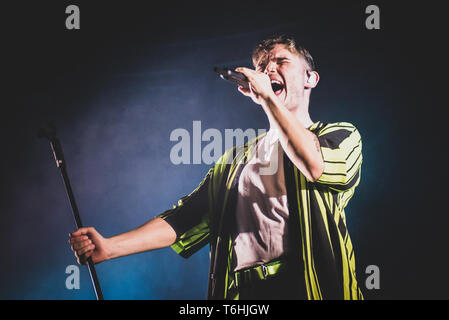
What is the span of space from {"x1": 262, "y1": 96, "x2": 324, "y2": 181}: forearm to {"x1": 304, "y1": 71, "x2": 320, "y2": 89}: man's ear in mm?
424

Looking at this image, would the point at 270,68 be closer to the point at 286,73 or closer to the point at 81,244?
the point at 286,73

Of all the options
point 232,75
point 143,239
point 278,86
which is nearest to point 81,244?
point 143,239

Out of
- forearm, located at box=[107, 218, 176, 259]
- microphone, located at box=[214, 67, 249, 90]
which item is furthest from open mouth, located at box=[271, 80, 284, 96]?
forearm, located at box=[107, 218, 176, 259]

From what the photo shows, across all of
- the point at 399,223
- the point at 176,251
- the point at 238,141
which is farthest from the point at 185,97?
the point at 399,223

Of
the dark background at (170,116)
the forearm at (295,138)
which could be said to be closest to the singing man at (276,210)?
the forearm at (295,138)

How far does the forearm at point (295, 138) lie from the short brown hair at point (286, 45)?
48 centimetres

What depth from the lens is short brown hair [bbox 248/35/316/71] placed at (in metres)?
1.58

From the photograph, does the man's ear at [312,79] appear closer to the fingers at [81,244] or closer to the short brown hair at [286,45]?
the short brown hair at [286,45]

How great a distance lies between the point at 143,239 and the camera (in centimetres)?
149

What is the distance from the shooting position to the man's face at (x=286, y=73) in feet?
4.95

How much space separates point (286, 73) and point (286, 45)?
0.14 m

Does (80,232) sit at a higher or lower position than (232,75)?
lower

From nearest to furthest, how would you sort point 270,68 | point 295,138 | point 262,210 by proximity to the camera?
point 295,138 → point 262,210 → point 270,68
